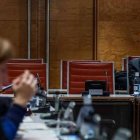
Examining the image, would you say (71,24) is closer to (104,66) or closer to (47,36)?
(47,36)

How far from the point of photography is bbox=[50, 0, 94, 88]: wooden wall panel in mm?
8852

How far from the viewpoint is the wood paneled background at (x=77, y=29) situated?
8.79 meters

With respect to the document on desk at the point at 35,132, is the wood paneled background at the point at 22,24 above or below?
above

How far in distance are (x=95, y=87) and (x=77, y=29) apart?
3.72 meters

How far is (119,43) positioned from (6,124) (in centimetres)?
726

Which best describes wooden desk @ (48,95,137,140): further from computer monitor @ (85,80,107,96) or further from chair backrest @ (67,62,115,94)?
chair backrest @ (67,62,115,94)

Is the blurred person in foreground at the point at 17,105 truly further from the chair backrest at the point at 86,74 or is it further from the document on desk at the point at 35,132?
the chair backrest at the point at 86,74

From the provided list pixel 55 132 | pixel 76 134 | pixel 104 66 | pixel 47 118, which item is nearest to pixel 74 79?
pixel 104 66

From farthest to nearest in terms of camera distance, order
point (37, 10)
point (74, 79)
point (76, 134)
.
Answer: point (37, 10) → point (74, 79) → point (76, 134)

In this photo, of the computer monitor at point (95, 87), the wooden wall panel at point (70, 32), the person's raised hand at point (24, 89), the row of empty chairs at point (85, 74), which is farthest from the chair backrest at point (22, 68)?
the person's raised hand at point (24, 89)

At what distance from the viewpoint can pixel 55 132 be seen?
8.18ft

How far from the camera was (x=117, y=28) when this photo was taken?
→ 895cm

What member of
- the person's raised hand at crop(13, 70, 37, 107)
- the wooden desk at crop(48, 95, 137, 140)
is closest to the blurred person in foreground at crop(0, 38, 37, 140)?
the person's raised hand at crop(13, 70, 37, 107)

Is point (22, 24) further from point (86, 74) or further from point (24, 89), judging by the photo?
point (24, 89)
